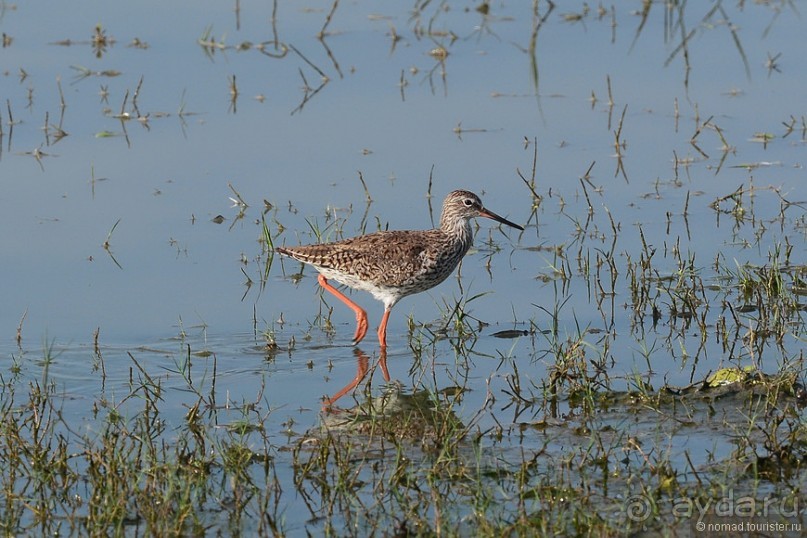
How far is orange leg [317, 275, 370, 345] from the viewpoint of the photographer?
33.2 feet

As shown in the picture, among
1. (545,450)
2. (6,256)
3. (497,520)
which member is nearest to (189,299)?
(6,256)

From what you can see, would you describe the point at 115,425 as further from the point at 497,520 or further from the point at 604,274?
the point at 604,274

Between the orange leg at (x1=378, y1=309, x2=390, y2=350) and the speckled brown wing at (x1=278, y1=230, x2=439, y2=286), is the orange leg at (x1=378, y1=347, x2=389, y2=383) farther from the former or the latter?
the speckled brown wing at (x1=278, y1=230, x2=439, y2=286)

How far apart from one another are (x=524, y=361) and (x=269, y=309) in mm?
2210

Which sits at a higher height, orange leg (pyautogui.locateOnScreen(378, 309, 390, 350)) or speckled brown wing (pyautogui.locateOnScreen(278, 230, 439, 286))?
speckled brown wing (pyautogui.locateOnScreen(278, 230, 439, 286))

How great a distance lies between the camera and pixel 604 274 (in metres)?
10.9

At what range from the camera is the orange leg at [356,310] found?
1012 centimetres
